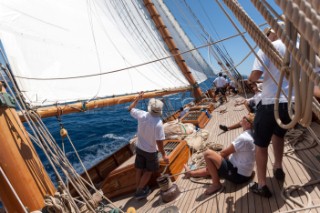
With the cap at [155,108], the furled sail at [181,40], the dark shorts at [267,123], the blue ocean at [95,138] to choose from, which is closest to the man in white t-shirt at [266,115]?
the dark shorts at [267,123]

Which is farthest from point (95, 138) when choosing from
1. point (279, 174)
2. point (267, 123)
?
point (267, 123)

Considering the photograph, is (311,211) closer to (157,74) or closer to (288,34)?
(288,34)

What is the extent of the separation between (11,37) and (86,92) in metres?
1.15

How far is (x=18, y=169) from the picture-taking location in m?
1.76

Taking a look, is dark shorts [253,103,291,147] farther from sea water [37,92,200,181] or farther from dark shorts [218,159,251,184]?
sea water [37,92,200,181]

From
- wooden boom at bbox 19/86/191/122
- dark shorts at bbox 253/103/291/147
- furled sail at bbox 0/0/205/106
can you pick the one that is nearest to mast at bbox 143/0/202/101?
furled sail at bbox 0/0/205/106

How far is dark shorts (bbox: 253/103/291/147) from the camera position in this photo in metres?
2.14

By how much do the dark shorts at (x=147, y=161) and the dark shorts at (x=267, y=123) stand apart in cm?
151

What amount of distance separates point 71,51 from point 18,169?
2.46 m

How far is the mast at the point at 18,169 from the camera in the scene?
5.62 ft

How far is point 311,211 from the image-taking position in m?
2.04

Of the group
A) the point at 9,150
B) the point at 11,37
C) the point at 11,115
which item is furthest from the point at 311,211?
the point at 11,37

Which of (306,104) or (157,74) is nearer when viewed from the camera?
(306,104)

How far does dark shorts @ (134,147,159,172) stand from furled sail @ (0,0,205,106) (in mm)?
1132
